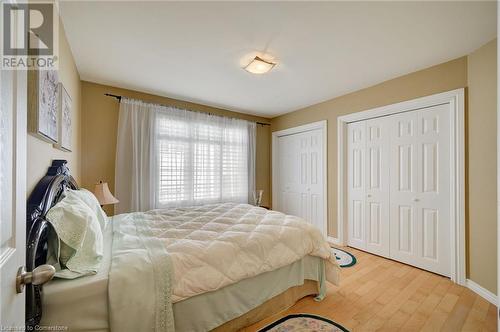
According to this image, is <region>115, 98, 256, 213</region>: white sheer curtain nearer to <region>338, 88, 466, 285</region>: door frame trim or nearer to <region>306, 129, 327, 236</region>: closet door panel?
<region>306, 129, 327, 236</region>: closet door panel

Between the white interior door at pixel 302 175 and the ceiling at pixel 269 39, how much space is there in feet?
4.36

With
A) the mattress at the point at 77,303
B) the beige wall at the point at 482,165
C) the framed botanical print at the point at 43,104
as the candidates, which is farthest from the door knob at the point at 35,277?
the beige wall at the point at 482,165

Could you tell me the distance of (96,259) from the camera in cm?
124

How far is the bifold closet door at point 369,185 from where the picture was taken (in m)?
3.09

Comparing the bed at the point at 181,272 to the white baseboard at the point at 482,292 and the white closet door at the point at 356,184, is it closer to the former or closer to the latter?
the white baseboard at the point at 482,292

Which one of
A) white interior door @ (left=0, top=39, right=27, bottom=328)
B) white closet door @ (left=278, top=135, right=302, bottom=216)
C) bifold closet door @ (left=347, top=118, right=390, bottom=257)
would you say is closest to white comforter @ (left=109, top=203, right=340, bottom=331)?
white interior door @ (left=0, top=39, right=27, bottom=328)

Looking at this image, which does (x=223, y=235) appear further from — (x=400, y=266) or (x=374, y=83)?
(x=374, y=83)

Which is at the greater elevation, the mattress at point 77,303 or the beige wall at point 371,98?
the beige wall at point 371,98

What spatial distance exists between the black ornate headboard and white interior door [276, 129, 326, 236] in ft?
11.6

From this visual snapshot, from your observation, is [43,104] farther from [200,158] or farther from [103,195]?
[200,158]

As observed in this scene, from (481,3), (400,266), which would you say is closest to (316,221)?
(400,266)

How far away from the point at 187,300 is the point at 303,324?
986 millimetres

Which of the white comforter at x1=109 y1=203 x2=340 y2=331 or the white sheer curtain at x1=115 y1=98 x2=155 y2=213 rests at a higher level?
the white sheer curtain at x1=115 y1=98 x2=155 y2=213

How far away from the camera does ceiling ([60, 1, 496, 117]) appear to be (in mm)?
1665
